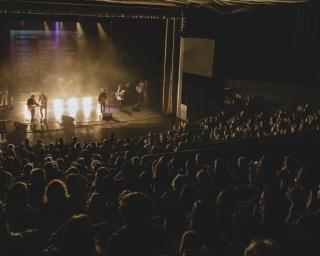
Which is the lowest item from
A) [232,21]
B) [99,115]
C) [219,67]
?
[99,115]

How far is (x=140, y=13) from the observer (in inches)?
613

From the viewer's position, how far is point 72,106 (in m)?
20.7

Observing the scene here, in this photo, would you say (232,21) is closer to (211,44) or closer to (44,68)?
(211,44)

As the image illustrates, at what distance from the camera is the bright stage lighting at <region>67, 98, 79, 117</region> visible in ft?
63.2

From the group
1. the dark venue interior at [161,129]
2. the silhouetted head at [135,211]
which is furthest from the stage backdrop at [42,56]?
the silhouetted head at [135,211]

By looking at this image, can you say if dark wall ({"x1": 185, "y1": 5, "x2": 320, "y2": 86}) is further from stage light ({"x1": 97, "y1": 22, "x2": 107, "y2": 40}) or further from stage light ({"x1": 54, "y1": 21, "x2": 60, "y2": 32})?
stage light ({"x1": 54, "y1": 21, "x2": 60, "y2": 32})

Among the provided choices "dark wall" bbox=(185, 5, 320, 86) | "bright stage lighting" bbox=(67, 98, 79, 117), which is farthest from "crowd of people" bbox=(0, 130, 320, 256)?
"bright stage lighting" bbox=(67, 98, 79, 117)

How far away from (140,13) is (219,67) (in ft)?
12.6

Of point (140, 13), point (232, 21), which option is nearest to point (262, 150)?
point (232, 21)

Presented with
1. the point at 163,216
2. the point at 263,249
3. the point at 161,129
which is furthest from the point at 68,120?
the point at 263,249

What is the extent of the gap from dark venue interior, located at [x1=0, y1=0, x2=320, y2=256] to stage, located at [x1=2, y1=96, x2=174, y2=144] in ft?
0.32

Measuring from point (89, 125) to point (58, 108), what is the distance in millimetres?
3531

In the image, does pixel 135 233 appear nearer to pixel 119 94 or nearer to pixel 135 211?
pixel 135 211

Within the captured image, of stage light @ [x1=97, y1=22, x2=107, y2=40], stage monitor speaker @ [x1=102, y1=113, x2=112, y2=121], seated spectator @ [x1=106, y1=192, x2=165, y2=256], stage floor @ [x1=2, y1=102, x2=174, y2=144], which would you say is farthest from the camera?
stage light @ [x1=97, y1=22, x2=107, y2=40]
